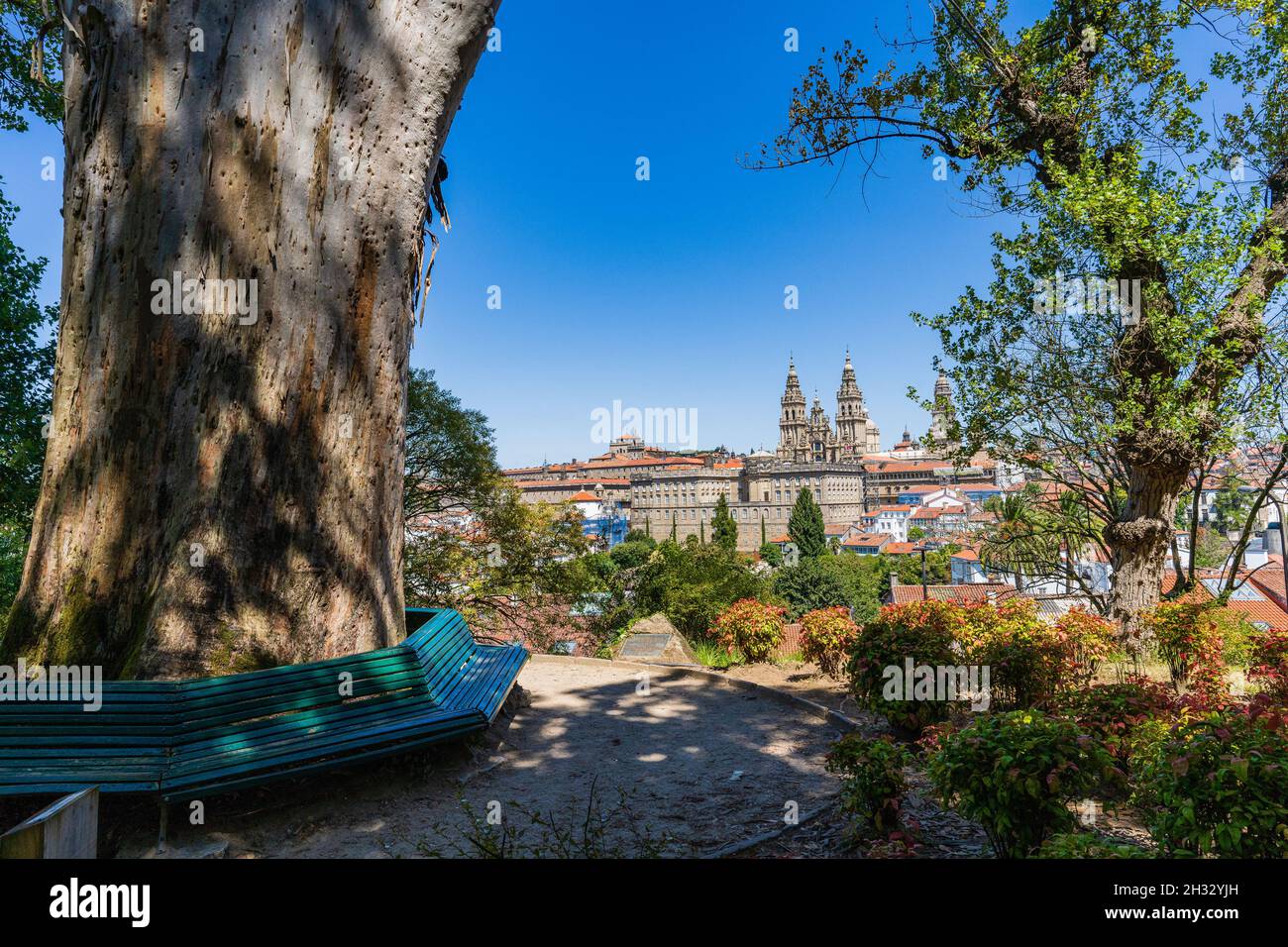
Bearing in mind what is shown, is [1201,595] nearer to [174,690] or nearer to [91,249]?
[174,690]

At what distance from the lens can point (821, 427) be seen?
113438 mm

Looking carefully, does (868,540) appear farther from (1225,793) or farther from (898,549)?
(1225,793)

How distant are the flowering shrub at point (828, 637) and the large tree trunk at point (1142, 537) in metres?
2.89

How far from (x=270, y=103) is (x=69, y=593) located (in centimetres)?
287

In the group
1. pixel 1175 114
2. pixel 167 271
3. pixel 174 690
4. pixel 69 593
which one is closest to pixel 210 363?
pixel 167 271

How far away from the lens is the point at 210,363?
3672 millimetres

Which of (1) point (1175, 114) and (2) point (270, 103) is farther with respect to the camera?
(1) point (1175, 114)

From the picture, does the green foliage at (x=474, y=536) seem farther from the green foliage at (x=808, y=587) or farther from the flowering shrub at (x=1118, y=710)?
the green foliage at (x=808, y=587)

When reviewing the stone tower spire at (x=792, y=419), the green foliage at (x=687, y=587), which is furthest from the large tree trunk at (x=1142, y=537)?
the stone tower spire at (x=792, y=419)

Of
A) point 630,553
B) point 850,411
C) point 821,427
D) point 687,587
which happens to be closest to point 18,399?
point 687,587

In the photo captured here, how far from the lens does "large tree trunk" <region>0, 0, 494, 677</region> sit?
3.59 m

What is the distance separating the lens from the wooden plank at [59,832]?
161 centimetres

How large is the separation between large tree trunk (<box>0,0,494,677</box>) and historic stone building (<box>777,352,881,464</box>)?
103 m

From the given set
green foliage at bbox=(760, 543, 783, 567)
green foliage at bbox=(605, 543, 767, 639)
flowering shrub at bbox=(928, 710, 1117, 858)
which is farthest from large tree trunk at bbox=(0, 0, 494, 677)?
green foliage at bbox=(760, 543, 783, 567)
